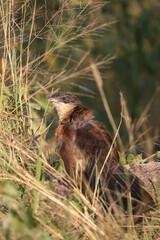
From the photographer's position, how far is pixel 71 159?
144 inches

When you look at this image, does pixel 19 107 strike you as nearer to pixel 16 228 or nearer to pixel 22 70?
pixel 22 70

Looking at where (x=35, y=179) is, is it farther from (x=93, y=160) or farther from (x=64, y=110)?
(x=64, y=110)

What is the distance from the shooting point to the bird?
3035mm

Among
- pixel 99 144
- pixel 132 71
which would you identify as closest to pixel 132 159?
pixel 99 144

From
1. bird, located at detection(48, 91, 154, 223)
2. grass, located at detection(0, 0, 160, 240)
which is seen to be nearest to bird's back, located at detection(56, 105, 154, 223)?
bird, located at detection(48, 91, 154, 223)

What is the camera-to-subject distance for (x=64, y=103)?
Answer: 444 cm

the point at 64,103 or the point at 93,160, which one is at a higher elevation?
the point at 64,103

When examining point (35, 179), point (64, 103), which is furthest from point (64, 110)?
point (35, 179)

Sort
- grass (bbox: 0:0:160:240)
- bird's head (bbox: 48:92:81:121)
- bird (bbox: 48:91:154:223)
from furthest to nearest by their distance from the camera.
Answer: bird's head (bbox: 48:92:81:121)
bird (bbox: 48:91:154:223)
grass (bbox: 0:0:160:240)

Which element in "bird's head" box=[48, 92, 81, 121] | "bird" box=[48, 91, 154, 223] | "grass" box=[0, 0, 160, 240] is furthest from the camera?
"bird's head" box=[48, 92, 81, 121]

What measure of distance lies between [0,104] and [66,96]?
3.94ft

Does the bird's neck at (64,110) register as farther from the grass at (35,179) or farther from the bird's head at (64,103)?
the grass at (35,179)

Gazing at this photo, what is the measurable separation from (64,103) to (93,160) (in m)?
0.93

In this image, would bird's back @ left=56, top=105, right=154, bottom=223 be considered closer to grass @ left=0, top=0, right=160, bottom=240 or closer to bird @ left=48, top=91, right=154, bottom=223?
bird @ left=48, top=91, right=154, bottom=223
